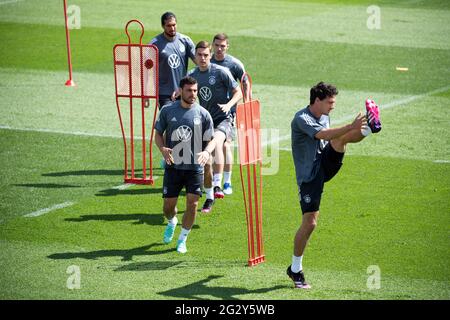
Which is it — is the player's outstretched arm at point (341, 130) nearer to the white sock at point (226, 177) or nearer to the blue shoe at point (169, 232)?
the blue shoe at point (169, 232)

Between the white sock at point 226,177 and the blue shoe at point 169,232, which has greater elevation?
the white sock at point 226,177

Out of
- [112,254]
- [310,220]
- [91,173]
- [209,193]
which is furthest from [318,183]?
[91,173]

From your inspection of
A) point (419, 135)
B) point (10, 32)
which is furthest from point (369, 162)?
point (10, 32)

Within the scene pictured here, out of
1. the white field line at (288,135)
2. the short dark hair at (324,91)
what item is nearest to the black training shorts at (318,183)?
the short dark hair at (324,91)

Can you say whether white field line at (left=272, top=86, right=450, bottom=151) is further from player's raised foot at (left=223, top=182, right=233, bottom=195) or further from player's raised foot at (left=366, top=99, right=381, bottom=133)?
player's raised foot at (left=366, top=99, right=381, bottom=133)

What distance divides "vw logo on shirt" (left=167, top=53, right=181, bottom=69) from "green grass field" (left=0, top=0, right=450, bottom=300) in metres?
1.94

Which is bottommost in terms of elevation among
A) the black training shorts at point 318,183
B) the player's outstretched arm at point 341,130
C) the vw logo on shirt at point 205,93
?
the black training shorts at point 318,183

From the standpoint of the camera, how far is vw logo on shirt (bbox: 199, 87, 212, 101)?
48.4 feet

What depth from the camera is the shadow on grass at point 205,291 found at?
10875 mm

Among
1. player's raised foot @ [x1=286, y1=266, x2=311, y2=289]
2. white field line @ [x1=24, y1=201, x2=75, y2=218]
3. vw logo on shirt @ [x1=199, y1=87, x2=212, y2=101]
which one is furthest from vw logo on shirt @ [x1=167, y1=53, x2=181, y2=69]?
player's raised foot @ [x1=286, y1=266, x2=311, y2=289]

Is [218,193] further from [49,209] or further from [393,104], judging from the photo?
[393,104]

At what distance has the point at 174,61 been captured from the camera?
632 inches

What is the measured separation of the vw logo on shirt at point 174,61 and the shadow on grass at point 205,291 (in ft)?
18.7
